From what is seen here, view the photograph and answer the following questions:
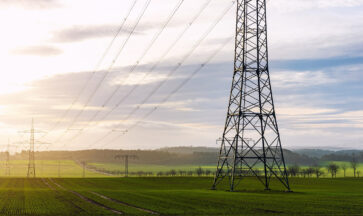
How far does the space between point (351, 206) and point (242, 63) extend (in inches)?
1099

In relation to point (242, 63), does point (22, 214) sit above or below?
below

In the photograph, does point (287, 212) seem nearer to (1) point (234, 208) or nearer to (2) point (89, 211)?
→ (1) point (234, 208)

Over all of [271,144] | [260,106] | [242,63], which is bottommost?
[271,144]

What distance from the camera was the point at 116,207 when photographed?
42.8 m

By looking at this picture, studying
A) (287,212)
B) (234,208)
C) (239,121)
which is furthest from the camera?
(239,121)

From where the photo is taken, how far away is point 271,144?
6169 centimetres

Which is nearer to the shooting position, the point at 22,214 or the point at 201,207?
the point at 22,214

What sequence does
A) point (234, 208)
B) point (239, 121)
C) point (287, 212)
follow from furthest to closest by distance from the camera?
point (239, 121) < point (234, 208) < point (287, 212)

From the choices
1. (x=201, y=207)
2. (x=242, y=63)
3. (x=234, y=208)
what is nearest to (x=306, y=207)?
(x=234, y=208)

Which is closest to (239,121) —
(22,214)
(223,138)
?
(223,138)

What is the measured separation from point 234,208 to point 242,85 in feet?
83.5

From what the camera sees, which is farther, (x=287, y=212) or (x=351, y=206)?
(x=351, y=206)

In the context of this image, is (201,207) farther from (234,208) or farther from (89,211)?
(89,211)

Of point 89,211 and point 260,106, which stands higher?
point 260,106
